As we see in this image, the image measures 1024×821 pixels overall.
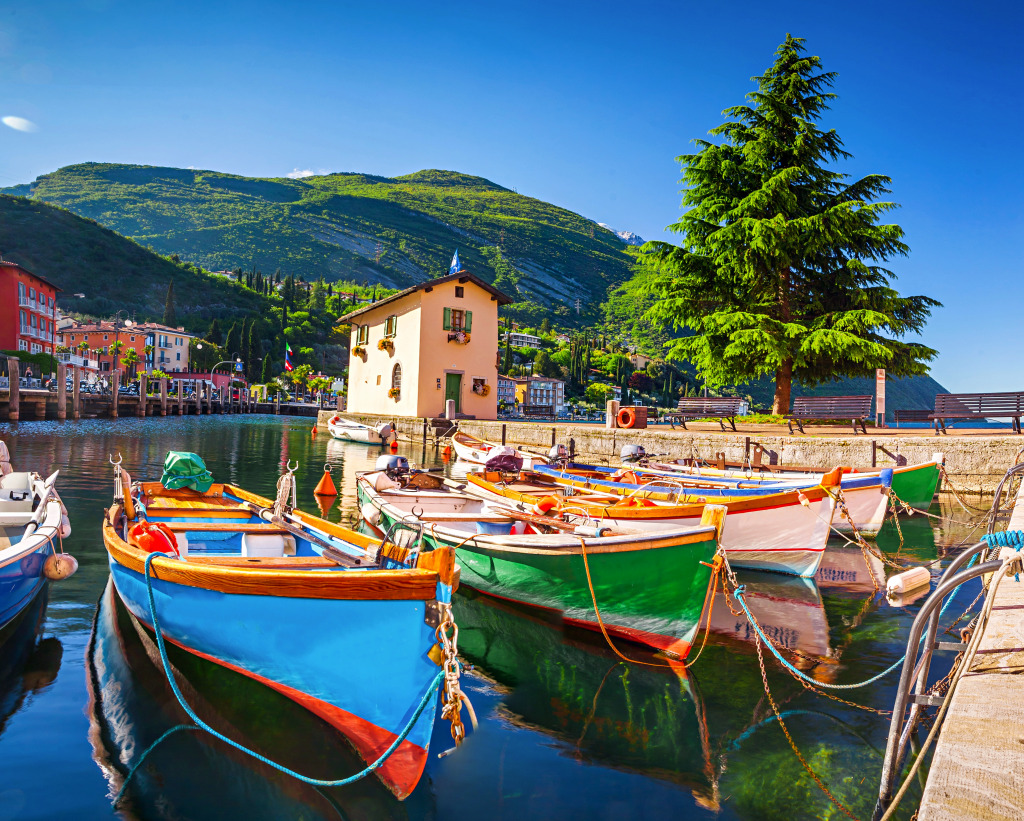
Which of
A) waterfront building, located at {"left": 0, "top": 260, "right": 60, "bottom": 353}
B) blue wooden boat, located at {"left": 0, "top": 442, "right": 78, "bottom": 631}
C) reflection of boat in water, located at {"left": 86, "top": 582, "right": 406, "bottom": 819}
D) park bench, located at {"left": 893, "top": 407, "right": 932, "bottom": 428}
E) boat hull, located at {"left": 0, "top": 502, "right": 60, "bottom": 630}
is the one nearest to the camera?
reflection of boat in water, located at {"left": 86, "top": 582, "right": 406, "bottom": 819}

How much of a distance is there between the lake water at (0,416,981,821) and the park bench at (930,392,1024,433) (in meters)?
12.6

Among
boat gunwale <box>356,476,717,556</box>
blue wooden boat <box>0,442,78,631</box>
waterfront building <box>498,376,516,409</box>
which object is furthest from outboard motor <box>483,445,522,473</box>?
waterfront building <box>498,376,516,409</box>

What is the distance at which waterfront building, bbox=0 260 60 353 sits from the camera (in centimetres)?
5856

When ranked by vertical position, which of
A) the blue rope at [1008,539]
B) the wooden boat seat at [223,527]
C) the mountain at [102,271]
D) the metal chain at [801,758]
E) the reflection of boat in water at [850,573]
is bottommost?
the reflection of boat in water at [850,573]

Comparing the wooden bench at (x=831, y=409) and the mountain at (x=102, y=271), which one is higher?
the mountain at (x=102, y=271)

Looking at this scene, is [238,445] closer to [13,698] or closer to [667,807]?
[13,698]

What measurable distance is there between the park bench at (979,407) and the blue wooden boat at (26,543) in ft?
63.4

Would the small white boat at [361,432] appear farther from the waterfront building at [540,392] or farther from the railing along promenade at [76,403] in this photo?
the waterfront building at [540,392]

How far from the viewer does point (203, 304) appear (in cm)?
13575

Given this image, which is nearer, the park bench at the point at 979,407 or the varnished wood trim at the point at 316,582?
the varnished wood trim at the point at 316,582

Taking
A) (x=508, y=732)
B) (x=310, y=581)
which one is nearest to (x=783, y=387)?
(x=508, y=732)

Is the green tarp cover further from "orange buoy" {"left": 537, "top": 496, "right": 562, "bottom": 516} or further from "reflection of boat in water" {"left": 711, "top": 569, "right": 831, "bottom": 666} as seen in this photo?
"reflection of boat in water" {"left": 711, "top": 569, "right": 831, "bottom": 666}

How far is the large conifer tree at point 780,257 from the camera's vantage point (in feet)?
75.8

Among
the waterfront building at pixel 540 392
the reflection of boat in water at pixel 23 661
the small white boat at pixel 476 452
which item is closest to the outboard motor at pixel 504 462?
the small white boat at pixel 476 452
